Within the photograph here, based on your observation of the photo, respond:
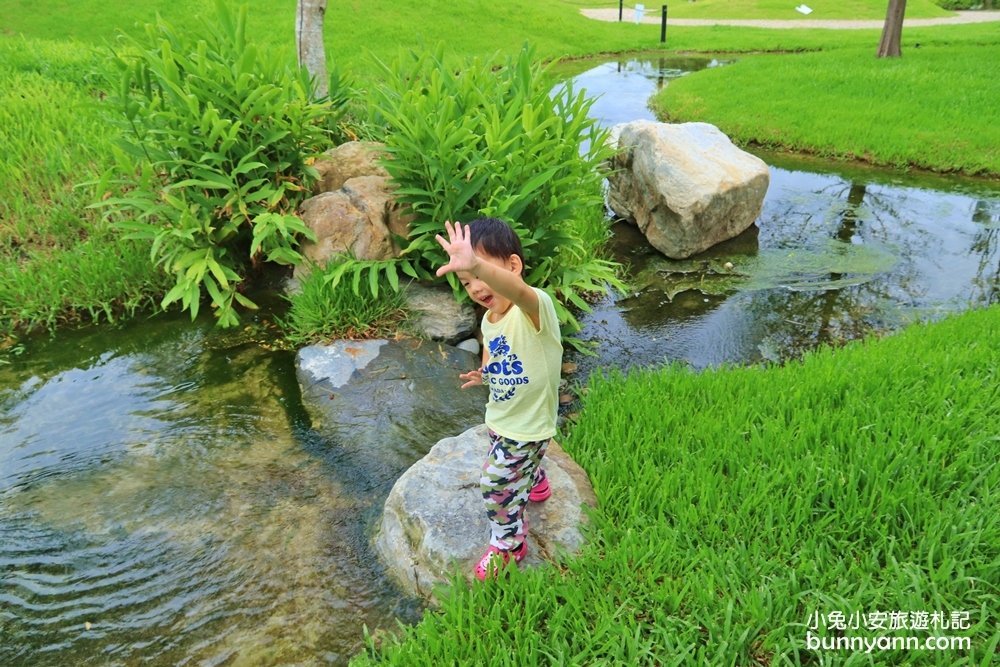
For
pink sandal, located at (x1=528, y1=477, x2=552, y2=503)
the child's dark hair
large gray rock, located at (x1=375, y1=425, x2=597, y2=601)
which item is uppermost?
the child's dark hair

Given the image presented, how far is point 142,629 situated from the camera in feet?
8.39

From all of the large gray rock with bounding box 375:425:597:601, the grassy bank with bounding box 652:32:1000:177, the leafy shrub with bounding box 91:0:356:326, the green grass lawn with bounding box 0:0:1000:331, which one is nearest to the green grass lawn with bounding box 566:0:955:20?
the green grass lawn with bounding box 0:0:1000:331

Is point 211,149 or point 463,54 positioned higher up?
point 463,54

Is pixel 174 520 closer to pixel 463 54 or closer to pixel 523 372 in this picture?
pixel 523 372

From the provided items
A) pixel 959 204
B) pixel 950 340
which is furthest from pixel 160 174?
pixel 959 204

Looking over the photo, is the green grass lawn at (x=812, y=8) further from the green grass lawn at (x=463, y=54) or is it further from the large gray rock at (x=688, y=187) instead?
the large gray rock at (x=688, y=187)

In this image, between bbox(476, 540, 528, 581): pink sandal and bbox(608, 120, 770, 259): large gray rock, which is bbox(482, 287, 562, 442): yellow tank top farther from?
bbox(608, 120, 770, 259): large gray rock

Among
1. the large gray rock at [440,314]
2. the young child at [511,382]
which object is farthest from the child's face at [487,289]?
the large gray rock at [440,314]

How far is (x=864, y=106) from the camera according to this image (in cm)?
1066

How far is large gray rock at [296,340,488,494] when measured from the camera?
361cm

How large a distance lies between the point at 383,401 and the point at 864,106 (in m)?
10.7

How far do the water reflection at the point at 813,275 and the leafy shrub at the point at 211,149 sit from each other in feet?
8.42

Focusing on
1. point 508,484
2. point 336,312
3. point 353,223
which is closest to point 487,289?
point 508,484

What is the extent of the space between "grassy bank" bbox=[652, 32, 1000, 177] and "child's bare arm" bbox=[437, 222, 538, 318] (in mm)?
9135
